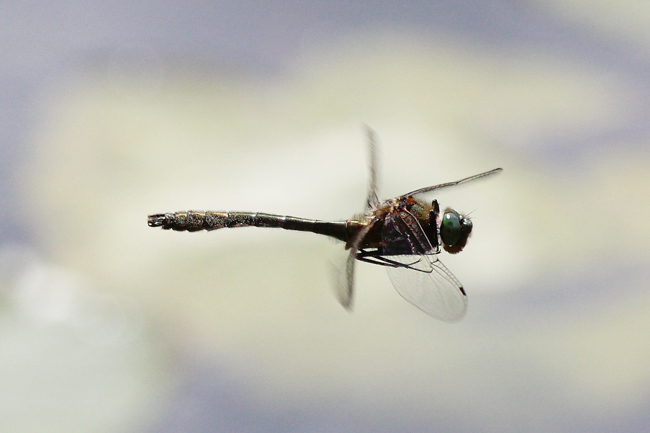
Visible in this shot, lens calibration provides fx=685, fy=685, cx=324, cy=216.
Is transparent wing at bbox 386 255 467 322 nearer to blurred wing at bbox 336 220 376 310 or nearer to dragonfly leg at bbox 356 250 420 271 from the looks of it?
dragonfly leg at bbox 356 250 420 271

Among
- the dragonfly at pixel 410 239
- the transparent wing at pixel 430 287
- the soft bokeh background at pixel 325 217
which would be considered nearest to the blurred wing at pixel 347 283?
the dragonfly at pixel 410 239

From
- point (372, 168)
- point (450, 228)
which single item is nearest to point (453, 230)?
point (450, 228)

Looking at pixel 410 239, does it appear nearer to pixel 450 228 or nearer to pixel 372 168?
pixel 450 228

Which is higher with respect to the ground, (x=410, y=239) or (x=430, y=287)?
(x=410, y=239)

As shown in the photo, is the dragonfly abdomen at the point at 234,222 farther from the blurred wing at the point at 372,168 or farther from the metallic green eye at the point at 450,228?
the metallic green eye at the point at 450,228

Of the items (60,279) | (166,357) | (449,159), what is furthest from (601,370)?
(60,279)
